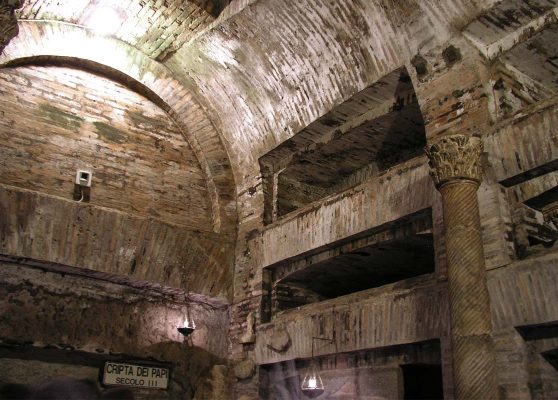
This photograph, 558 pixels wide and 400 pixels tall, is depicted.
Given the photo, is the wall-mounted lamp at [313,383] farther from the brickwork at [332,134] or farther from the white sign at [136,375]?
the white sign at [136,375]

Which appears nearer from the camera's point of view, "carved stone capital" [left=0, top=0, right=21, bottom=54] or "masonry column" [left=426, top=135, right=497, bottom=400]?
"masonry column" [left=426, top=135, right=497, bottom=400]

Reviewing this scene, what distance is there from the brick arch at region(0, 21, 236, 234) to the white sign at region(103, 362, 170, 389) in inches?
65.3

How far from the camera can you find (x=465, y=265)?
13.0ft

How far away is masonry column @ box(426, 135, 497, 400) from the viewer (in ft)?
12.2

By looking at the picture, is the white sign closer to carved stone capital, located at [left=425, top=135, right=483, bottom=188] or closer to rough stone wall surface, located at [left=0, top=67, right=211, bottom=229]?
rough stone wall surface, located at [left=0, top=67, right=211, bottom=229]

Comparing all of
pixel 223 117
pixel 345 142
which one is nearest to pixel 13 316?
pixel 223 117

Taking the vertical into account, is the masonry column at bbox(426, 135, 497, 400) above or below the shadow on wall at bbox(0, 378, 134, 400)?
above

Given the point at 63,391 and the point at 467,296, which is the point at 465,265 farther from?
the point at 63,391

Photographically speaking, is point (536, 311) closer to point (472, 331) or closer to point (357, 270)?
point (472, 331)

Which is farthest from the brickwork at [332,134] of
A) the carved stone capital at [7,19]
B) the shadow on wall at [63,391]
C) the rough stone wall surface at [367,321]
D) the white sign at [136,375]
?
the shadow on wall at [63,391]

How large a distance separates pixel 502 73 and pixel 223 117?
11.1 ft

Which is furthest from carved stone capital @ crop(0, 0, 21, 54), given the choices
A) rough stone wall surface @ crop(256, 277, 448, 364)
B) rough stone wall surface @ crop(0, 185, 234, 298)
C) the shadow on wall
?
rough stone wall surface @ crop(256, 277, 448, 364)

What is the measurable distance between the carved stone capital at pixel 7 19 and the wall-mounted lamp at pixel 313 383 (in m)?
3.80

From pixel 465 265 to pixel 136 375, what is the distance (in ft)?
11.6
